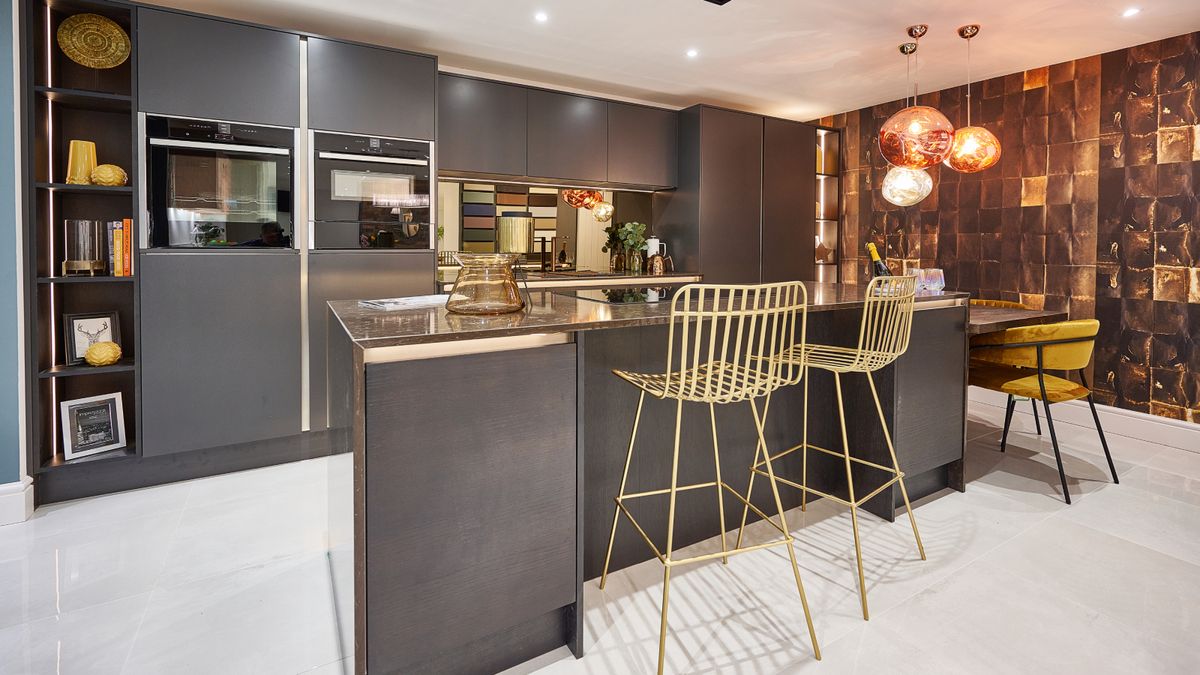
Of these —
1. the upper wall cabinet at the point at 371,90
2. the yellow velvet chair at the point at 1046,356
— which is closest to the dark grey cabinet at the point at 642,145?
the upper wall cabinet at the point at 371,90

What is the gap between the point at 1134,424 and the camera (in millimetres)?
4004

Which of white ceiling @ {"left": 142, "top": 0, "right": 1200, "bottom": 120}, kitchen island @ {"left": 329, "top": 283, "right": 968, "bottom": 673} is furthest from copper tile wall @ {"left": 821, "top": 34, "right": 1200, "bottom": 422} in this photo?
kitchen island @ {"left": 329, "top": 283, "right": 968, "bottom": 673}

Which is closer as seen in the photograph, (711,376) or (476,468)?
(476,468)

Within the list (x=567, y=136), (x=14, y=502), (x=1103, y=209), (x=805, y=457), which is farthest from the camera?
(x=567, y=136)

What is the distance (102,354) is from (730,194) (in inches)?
170

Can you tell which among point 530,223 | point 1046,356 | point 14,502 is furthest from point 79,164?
point 1046,356

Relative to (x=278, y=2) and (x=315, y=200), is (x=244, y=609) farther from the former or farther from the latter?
(x=278, y=2)

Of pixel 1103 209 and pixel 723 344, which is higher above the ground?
pixel 1103 209

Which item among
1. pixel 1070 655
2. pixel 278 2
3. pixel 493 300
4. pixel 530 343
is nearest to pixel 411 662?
pixel 530 343

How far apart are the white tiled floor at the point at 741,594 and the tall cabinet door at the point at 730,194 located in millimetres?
2684

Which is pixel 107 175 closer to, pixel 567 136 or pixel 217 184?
pixel 217 184

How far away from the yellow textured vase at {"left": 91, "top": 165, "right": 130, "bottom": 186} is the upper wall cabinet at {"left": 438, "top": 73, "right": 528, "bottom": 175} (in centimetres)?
174

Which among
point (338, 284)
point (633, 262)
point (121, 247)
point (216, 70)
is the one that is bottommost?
point (338, 284)

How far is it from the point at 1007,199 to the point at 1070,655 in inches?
152
